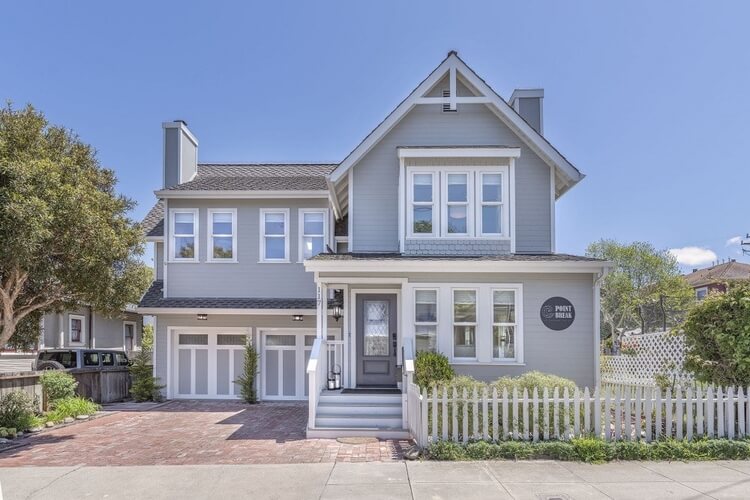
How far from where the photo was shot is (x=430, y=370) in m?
10.8

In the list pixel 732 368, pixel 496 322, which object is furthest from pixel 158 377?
pixel 732 368

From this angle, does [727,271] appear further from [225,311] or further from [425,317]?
[225,311]

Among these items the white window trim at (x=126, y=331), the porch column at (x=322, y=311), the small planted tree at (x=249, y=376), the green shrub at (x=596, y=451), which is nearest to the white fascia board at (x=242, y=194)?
the porch column at (x=322, y=311)

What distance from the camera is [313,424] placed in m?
10.5

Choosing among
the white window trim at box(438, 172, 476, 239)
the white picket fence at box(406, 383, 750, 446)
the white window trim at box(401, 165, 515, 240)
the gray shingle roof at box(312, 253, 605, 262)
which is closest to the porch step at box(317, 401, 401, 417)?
the white picket fence at box(406, 383, 750, 446)

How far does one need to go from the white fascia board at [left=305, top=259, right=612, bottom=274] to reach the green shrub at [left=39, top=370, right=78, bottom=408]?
6875 mm

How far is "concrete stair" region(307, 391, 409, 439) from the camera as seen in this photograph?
10305 millimetres

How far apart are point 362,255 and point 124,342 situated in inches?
707

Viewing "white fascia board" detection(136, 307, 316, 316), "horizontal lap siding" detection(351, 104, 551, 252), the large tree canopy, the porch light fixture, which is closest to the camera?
the large tree canopy

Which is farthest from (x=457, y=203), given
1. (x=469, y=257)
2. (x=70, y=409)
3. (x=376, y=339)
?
(x=70, y=409)

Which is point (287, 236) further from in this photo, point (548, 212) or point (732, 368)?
point (732, 368)

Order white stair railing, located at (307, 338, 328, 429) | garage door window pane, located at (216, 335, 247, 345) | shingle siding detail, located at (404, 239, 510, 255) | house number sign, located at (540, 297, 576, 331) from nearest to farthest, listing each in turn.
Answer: white stair railing, located at (307, 338, 328, 429) → house number sign, located at (540, 297, 576, 331) → shingle siding detail, located at (404, 239, 510, 255) → garage door window pane, located at (216, 335, 247, 345)

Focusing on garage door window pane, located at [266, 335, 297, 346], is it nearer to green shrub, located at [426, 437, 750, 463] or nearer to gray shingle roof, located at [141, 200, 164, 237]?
gray shingle roof, located at [141, 200, 164, 237]

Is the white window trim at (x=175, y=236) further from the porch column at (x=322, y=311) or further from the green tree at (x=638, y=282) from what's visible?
the green tree at (x=638, y=282)
